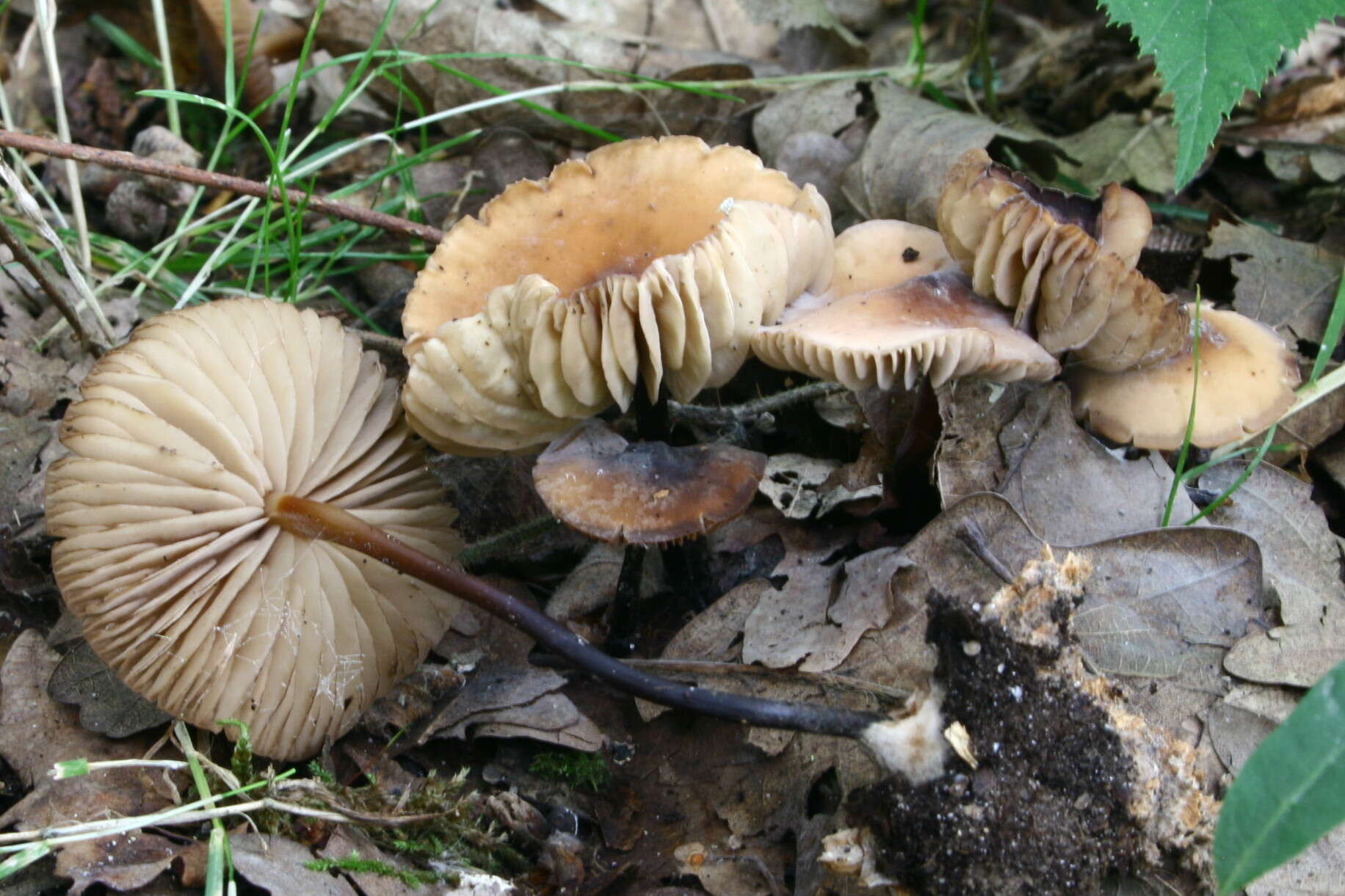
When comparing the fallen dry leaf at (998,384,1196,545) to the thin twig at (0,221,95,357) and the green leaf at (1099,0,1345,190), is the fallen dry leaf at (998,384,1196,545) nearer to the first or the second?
the green leaf at (1099,0,1345,190)

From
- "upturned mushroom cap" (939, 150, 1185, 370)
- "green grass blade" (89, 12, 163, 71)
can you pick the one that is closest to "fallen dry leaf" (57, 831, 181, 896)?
"upturned mushroom cap" (939, 150, 1185, 370)

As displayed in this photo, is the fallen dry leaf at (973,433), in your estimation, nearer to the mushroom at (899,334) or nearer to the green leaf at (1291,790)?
the mushroom at (899,334)

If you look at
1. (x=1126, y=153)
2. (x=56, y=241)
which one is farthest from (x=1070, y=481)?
(x=56, y=241)

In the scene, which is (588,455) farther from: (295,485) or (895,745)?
(895,745)

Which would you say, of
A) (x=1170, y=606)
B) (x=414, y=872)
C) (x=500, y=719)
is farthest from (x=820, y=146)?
(x=414, y=872)

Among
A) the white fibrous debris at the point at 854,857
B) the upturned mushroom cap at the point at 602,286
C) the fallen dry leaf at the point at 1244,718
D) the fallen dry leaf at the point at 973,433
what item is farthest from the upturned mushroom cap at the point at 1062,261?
the white fibrous debris at the point at 854,857

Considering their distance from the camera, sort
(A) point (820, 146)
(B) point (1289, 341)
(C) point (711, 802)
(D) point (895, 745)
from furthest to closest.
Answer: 1. (A) point (820, 146)
2. (B) point (1289, 341)
3. (C) point (711, 802)
4. (D) point (895, 745)
